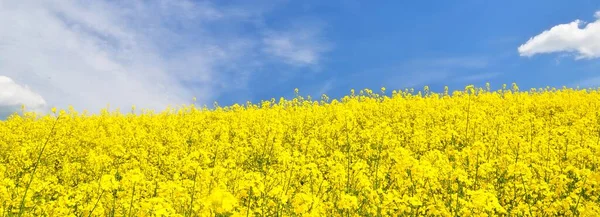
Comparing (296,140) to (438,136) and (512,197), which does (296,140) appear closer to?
(438,136)

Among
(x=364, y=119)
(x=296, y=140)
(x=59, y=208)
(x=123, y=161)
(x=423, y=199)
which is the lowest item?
(x=59, y=208)

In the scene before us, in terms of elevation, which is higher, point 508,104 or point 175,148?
point 508,104

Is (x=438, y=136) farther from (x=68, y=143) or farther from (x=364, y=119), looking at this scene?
(x=68, y=143)

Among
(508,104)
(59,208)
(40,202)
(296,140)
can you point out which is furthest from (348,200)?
(508,104)

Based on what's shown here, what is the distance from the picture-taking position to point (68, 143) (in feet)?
41.0

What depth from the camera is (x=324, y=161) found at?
879 centimetres

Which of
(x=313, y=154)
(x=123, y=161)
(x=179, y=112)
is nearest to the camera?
(x=313, y=154)

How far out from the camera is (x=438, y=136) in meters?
10.5

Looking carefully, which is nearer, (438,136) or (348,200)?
(348,200)

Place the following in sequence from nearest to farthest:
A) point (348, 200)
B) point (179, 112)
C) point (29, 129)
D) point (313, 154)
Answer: point (348, 200)
point (313, 154)
point (29, 129)
point (179, 112)

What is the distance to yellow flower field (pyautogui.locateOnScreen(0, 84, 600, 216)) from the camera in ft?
17.6

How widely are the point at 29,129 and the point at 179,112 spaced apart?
530 cm

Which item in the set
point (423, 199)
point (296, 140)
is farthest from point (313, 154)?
point (423, 199)

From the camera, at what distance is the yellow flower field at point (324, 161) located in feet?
17.6
